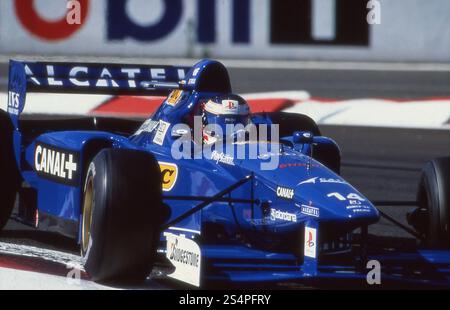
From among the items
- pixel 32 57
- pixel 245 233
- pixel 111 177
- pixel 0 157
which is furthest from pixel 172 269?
Answer: pixel 32 57

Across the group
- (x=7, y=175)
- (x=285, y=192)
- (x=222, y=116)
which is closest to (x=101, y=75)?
(x=7, y=175)

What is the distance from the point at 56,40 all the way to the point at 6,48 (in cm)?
84

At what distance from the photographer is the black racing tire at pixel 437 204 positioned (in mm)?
7184

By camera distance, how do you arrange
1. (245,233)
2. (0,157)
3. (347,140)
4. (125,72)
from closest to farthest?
(245,233)
(0,157)
(125,72)
(347,140)

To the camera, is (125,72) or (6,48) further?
(6,48)

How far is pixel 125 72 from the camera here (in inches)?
358

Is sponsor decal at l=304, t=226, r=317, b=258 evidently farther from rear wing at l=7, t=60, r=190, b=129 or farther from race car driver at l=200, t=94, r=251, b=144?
rear wing at l=7, t=60, r=190, b=129

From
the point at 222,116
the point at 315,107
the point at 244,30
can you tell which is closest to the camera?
the point at 222,116

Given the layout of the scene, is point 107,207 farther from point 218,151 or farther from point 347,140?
point 347,140

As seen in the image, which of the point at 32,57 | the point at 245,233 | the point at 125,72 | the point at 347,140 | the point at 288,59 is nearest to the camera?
the point at 245,233

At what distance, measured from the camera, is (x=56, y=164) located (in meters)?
7.95

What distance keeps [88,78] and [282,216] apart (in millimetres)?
2706

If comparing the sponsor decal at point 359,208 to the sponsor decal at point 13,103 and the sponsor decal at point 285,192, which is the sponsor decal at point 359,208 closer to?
the sponsor decal at point 285,192

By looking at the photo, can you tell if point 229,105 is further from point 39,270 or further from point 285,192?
point 39,270
